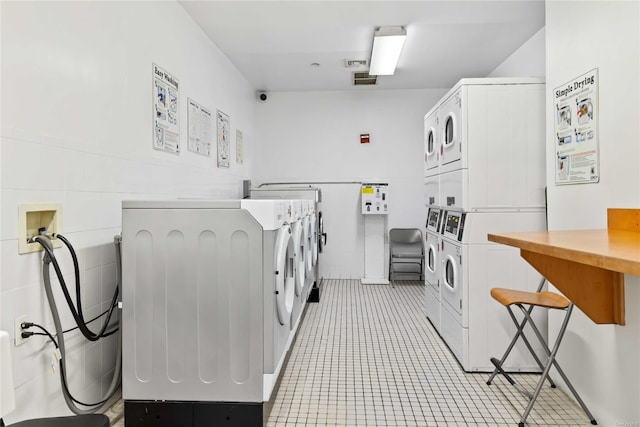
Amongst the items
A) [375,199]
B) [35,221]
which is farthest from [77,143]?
[375,199]

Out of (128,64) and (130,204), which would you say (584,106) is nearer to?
(130,204)

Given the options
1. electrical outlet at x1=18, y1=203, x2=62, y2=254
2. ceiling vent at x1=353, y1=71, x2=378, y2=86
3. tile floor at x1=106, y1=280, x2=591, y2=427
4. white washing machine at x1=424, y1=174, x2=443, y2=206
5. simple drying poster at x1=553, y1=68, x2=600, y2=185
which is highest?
ceiling vent at x1=353, y1=71, x2=378, y2=86

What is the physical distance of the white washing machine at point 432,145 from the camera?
A: 3.40m

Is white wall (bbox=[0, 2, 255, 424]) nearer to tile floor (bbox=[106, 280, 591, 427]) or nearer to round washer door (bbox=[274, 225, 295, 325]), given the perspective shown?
tile floor (bbox=[106, 280, 591, 427])

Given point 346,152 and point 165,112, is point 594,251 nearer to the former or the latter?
point 165,112

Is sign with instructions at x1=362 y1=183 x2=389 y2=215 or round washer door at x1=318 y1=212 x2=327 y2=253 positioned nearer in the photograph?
round washer door at x1=318 y1=212 x2=327 y2=253

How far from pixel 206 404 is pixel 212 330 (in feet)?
1.31

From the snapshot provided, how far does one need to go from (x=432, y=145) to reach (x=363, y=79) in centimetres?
219

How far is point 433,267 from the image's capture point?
11.9 ft

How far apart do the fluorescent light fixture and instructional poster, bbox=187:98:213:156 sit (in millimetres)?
1935

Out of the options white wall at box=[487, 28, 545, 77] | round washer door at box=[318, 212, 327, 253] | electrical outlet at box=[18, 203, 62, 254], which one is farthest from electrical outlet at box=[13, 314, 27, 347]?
white wall at box=[487, 28, 545, 77]

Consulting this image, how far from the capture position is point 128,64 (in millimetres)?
2508

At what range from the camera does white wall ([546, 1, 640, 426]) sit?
181 cm

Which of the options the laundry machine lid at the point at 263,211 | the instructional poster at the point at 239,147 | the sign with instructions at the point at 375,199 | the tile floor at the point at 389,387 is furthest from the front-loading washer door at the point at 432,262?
the instructional poster at the point at 239,147
